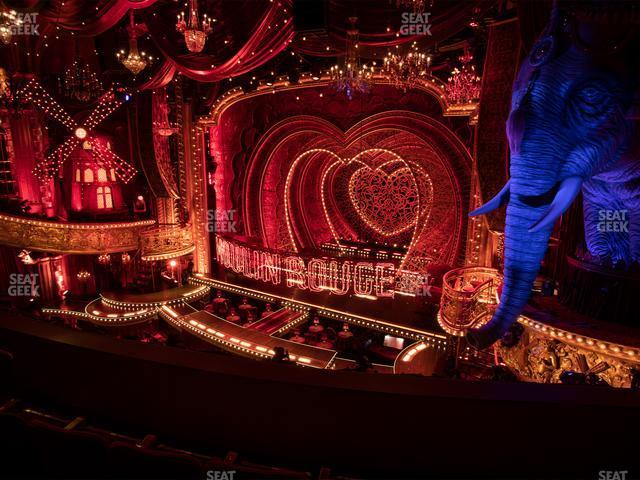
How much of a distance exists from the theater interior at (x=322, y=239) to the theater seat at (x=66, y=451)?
0.01 metres

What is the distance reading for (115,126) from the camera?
12.6 meters

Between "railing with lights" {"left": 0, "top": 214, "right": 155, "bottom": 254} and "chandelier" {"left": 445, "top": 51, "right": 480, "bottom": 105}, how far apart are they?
8667 mm

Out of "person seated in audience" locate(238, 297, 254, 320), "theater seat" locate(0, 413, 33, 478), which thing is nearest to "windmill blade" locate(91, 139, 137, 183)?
"person seated in audience" locate(238, 297, 254, 320)

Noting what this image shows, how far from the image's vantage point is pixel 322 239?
11734 millimetres

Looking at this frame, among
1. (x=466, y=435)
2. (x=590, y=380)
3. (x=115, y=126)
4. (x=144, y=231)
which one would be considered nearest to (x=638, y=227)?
(x=590, y=380)

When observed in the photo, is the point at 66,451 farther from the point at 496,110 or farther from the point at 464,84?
the point at 464,84

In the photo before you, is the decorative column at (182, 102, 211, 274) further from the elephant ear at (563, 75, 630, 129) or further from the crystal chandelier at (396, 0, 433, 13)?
the elephant ear at (563, 75, 630, 129)

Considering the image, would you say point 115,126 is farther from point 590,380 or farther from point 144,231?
point 590,380

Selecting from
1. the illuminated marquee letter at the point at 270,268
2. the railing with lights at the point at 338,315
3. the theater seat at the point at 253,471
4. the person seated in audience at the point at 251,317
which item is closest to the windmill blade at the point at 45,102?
the railing with lights at the point at 338,315

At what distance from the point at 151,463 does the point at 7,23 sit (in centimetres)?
1022

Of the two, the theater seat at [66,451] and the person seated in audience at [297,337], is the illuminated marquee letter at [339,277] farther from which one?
the theater seat at [66,451]

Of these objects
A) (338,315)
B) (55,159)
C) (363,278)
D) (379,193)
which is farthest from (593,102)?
(55,159)

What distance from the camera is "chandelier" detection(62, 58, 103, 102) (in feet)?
37.6

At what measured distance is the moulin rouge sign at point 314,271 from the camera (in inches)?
307
